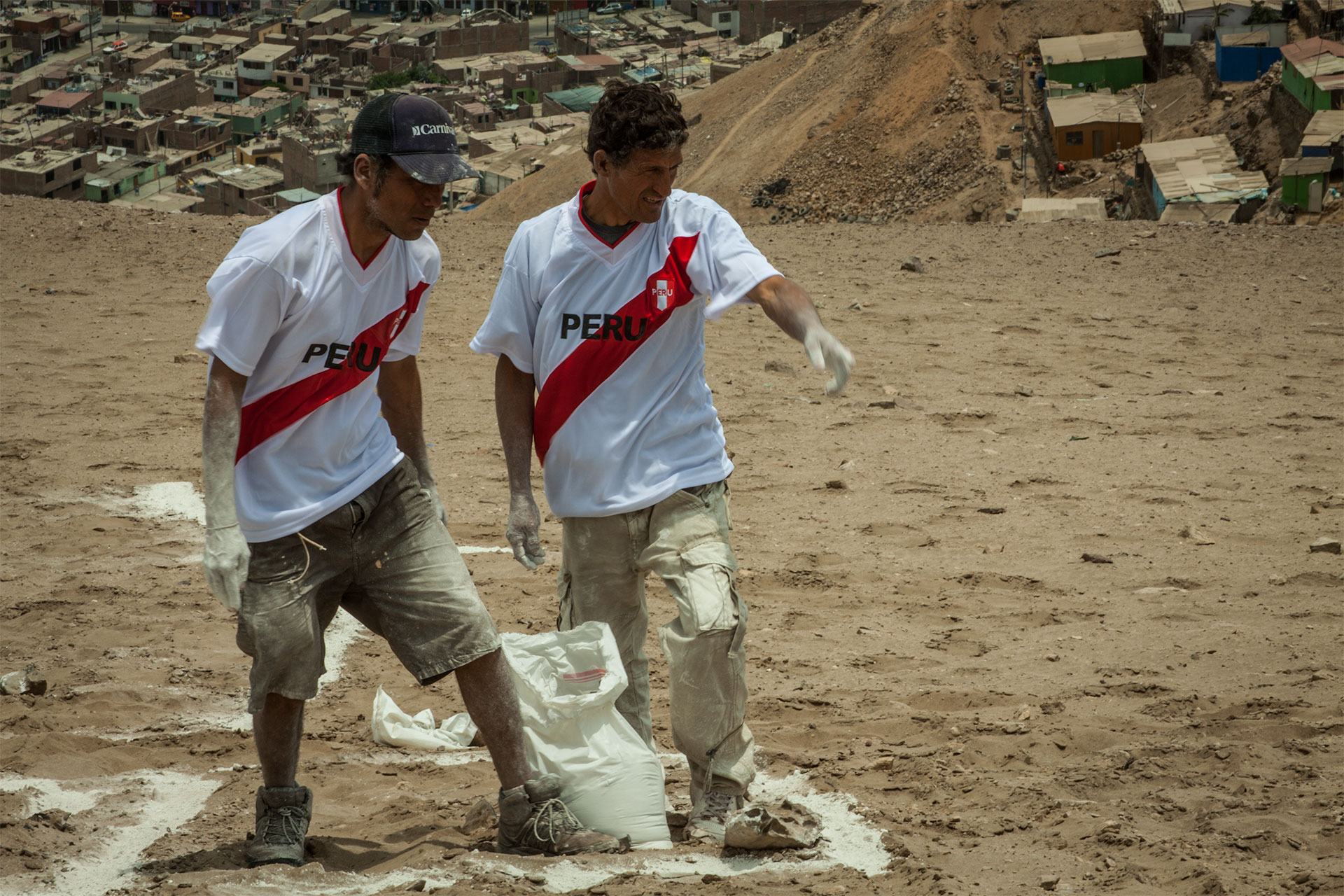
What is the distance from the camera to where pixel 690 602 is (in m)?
3.13

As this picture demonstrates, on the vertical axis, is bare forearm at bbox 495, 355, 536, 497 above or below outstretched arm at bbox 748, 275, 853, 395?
Answer: below

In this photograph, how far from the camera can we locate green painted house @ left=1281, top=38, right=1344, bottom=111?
659 inches

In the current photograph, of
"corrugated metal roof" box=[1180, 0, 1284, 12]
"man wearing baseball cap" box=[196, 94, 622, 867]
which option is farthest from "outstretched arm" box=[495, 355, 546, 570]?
"corrugated metal roof" box=[1180, 0, 1284, 12]

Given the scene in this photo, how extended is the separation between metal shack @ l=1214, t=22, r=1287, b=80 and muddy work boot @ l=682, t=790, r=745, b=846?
20763mm

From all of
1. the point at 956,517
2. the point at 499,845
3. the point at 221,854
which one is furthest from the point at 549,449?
the point at 956,517

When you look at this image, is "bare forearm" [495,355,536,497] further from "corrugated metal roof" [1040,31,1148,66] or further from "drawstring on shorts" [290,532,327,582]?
"corrugated metal roof" [1040,31,1148,66]

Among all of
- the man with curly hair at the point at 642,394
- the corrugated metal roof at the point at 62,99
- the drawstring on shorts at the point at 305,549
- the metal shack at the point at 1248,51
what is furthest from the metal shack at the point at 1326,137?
the corrugated metal roof at the point at 62,99

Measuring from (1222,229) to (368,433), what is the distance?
35.2ft

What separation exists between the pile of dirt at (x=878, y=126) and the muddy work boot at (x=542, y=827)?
17.0 metres

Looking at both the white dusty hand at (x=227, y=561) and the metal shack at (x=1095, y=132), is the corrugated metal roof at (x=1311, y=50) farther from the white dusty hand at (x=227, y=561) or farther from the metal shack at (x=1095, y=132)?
the white dusty hand at (x=227, y=561)

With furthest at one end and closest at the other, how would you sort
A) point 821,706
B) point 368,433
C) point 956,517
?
point 956,517, point 821,706, point 368,433

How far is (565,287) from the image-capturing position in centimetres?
329

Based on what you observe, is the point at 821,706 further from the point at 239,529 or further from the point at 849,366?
the point at 239,529

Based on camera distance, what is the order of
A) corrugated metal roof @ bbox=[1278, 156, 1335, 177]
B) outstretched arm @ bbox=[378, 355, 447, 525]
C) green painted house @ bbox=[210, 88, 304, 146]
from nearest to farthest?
1. outstretched arm @ bbox=[378, 355, 447, 525]
2. corrugated metal roof @ bbox=[1278, 156, 1335, 177]
3. green painted house @ bbox=[210, 88, 304, 146]
